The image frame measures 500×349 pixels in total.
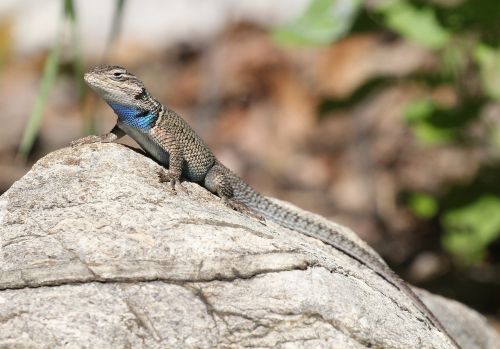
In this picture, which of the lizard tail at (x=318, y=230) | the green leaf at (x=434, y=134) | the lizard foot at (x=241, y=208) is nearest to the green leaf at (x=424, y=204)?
the green leaf at (x=434, y=134)

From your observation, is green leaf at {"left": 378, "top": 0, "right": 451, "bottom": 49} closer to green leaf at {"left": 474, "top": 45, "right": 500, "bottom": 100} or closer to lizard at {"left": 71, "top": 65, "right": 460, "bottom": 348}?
green leaf at {"left": 474, "top": 45, "right": 500, "bottom": 100}

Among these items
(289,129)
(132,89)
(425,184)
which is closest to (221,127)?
(289,129)

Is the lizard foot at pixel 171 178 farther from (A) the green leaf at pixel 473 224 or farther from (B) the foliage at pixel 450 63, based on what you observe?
(A) the green leaf at pixel 473 224

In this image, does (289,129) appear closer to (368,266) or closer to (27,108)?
(27,108)

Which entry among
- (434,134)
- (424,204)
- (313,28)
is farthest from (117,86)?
(424,204)

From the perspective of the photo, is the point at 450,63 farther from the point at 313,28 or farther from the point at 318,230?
the point at 318,230
